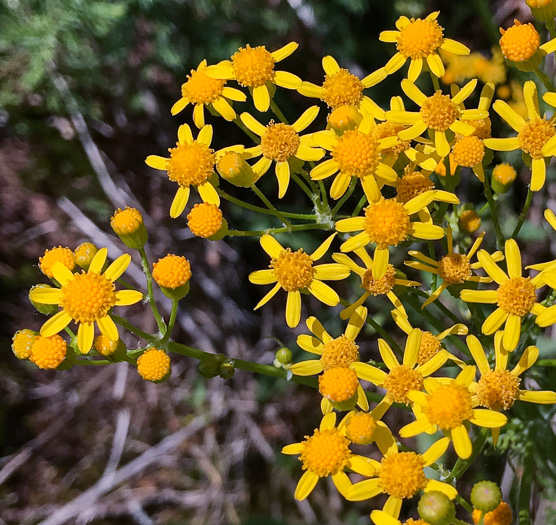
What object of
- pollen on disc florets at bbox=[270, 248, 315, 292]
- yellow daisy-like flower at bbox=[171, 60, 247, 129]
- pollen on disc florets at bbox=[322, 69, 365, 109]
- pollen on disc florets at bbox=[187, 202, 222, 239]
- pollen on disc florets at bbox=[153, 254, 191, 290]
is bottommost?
pollen on disc florets at bbox=[270, 248, 315, 292]

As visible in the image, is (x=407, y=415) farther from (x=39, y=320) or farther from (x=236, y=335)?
(x=39, y=320)

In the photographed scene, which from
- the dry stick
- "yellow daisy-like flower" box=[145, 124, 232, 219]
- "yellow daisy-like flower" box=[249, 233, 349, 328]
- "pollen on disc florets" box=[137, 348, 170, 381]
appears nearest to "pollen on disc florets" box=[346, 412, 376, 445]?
"yellow daisy-like flower" box=[249, 233, 349, 328]

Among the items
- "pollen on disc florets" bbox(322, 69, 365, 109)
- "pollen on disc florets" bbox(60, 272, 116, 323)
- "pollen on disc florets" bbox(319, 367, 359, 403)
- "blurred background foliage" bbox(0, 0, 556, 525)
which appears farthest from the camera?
"blurred background foliage" bbox(0, 0, 556, 525)

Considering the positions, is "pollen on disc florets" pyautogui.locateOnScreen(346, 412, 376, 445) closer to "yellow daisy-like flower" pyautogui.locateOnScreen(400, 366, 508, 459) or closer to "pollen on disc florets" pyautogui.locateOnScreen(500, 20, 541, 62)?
"yellow daisy-like flower" pyautogui.locateOnScreen(400, 366, 508, 459)

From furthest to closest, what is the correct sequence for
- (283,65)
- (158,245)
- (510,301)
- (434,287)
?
(158,245)
(283,65)
(434,287)
(510,301)

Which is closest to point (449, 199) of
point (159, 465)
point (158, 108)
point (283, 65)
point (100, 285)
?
point (100, 285)

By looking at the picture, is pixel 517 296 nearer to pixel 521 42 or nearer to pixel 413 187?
pixel 413 187
